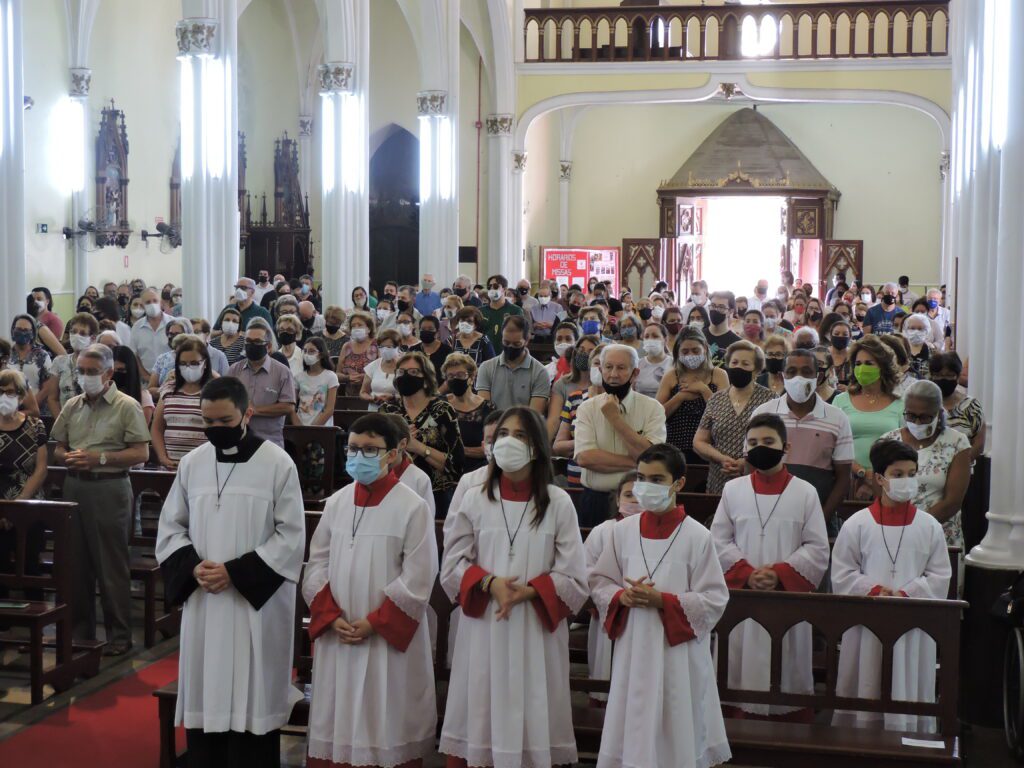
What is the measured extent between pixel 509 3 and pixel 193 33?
10.5 meters

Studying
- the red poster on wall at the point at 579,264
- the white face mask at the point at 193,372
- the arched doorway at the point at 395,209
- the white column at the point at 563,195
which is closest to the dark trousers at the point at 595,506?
the white face mask at the point at 193,372

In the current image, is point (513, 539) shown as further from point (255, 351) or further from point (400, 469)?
point (255, 351)

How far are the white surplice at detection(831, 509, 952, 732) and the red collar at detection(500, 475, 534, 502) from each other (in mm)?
1501

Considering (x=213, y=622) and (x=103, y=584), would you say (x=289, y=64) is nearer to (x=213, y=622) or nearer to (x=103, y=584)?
(x=103, y=584)

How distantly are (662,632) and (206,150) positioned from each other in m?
12.0

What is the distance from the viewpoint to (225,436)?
16.7 ft

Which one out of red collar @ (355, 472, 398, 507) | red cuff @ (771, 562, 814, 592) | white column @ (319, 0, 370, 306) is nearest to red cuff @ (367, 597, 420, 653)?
red collar @ (355, 472, 398, 507)

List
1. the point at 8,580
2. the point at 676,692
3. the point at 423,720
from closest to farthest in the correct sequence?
the point at 676,692 < the point at 423,720 < the point at 8,580

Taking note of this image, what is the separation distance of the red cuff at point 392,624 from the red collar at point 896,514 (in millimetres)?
2083

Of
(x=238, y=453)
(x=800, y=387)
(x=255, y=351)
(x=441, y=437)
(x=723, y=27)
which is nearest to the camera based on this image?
(x=238, y=453)

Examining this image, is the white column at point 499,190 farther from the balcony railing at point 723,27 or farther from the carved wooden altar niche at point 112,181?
the carved wooden altar niche at point 112,181

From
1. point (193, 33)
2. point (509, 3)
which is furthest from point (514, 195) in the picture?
point (193, 33)

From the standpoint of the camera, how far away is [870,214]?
95.9 feet

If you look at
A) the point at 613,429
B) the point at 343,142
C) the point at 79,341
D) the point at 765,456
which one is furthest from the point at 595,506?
the point at 343,142
